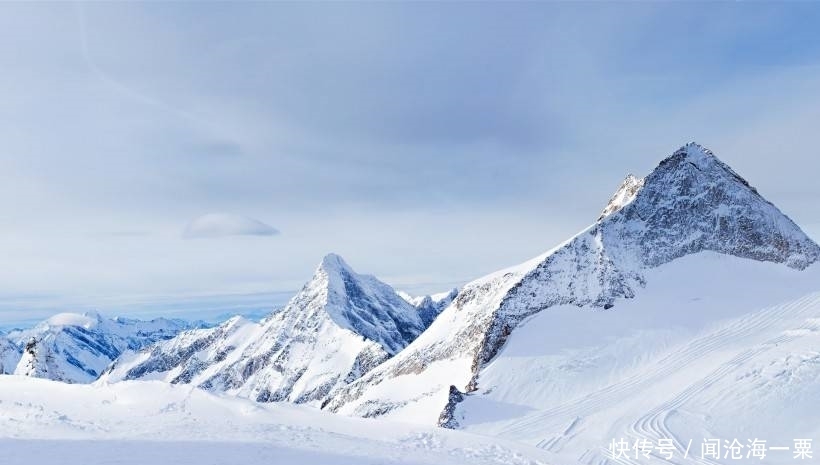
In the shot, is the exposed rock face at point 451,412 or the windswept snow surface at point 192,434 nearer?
the windswept snow surface at point 192,434

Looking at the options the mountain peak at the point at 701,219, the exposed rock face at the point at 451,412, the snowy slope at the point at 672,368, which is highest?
the mountain peak at the point at 701,219

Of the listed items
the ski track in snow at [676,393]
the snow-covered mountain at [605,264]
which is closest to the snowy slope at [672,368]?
the ski track in snow at [676,393]

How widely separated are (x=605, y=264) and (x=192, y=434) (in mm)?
56122

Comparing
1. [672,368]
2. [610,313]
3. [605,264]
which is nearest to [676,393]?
[672,368]

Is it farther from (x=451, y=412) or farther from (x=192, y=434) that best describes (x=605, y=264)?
(x=192, y=434)

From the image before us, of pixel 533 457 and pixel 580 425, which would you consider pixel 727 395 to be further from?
pixel 533 457

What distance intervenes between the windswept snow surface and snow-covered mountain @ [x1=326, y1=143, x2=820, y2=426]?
33.5 metres

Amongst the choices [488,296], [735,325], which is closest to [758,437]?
[735,325]

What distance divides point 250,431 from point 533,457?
11.4 m

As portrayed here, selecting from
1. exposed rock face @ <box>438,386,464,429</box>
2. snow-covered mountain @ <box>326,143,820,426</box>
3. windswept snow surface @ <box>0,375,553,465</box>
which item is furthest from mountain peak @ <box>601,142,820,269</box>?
windswept snow surface @ <box>0,375,553,465</box>

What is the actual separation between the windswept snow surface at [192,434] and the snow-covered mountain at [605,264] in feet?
110

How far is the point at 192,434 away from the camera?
1995cm

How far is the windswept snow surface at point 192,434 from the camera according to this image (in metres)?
17.4

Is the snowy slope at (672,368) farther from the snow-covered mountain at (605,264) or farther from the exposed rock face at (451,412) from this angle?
the snow-covered mountain at (605,264)
